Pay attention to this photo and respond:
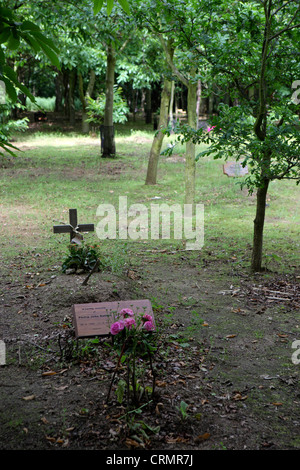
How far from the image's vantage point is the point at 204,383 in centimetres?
408

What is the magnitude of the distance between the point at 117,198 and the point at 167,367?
29.2ft

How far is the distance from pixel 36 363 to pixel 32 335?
0.66 meters

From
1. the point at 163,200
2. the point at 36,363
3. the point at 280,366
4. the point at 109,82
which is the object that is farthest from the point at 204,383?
the point at 109,82

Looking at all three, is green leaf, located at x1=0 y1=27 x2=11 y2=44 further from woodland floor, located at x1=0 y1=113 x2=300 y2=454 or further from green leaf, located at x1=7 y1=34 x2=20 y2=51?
woodland floor, located at x1=0 y1=113 x2=300 y2=454

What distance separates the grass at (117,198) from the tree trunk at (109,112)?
0.58 metres

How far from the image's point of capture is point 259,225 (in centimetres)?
708

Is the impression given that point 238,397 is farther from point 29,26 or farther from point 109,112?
point 109,112

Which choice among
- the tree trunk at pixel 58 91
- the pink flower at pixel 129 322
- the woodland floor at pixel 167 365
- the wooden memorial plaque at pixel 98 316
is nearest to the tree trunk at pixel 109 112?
the woodland floor at pixel 167 365

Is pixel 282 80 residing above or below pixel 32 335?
above

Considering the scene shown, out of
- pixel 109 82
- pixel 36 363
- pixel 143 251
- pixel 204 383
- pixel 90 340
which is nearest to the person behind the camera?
pixel 204 383

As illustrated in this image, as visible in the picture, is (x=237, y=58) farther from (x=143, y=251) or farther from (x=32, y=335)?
(x=32, y=335)

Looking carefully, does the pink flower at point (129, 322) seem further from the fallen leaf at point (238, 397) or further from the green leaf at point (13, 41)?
the green leaf at point (13, 41)

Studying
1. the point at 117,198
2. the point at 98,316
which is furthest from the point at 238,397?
the point at 117,198

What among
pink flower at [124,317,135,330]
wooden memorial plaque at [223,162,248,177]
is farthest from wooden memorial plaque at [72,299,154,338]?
wooden memorial plaque at [223,162,248,177]
